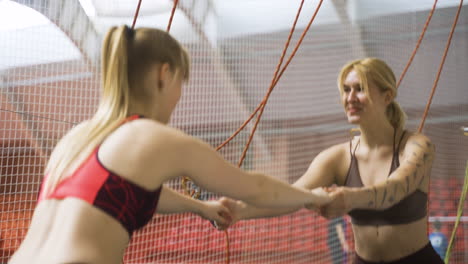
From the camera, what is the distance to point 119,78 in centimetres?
100

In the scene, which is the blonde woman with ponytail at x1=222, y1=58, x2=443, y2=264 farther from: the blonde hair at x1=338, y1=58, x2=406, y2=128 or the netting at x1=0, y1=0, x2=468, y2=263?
the netting at x1=0, y1=0, x2=468, y2=263

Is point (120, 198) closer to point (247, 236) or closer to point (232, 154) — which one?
point (232, 154)

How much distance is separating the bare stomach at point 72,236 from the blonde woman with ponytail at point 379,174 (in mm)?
584

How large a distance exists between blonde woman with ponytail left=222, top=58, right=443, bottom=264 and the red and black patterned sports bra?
56cm

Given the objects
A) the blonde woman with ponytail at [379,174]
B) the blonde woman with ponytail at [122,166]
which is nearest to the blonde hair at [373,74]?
the blonde woman with ponytail at [379,174]

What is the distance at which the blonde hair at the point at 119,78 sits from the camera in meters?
0.97

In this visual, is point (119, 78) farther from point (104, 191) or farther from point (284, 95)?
point (284, 95)

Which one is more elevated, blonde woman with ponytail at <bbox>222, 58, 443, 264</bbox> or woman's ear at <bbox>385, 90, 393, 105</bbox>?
woman's ear at <bbox>385, 90, 393, 105</bbox>

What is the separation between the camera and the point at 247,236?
6.07 meters

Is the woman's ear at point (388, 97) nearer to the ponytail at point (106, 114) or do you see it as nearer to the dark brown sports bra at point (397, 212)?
the dark brown sports bra at point (397, 212)

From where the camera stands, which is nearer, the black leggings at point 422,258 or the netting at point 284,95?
the black leggings at point 422,258

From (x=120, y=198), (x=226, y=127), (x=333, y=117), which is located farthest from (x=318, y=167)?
(x=333, y=117)

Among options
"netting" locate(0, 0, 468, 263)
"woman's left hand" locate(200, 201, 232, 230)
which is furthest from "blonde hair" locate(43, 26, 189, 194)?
"netting" locate(0, 0, 468, 263)

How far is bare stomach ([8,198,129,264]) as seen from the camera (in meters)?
0.87
